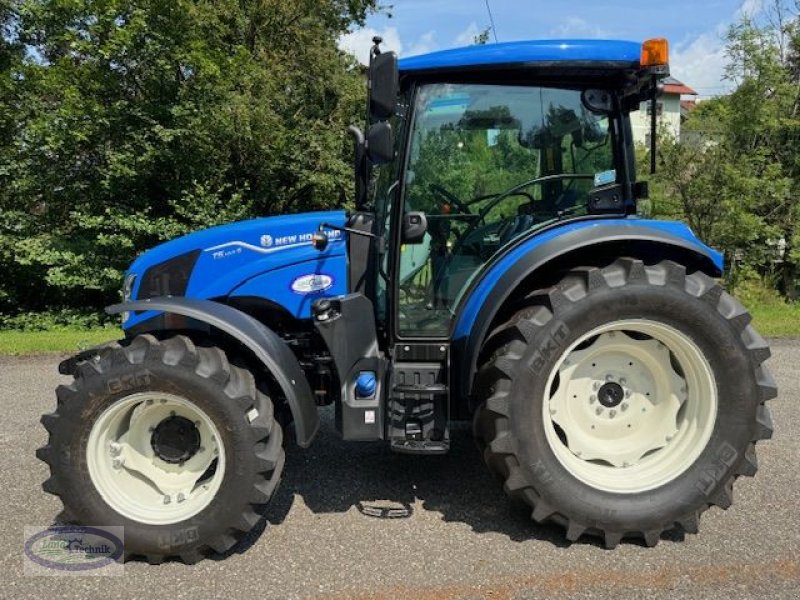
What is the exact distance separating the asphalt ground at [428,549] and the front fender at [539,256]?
685 millimetres

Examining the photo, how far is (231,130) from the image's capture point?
10.2 meters

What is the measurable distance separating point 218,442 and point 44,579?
88 centimetres

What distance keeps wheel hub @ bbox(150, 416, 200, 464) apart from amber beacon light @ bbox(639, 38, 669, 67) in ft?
8.54

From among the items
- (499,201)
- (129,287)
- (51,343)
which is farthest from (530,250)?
(51,343)

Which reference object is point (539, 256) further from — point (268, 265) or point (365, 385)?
point (268, 265)

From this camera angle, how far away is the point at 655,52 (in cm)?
276

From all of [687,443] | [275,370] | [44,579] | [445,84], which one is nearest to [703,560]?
[687,443]

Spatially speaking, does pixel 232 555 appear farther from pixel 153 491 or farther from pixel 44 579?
pixel 44 579

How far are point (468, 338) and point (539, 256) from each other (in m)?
0.49

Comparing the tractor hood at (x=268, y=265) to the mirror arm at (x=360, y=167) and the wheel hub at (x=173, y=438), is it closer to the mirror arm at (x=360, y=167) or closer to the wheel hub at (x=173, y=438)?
the mirror arm at (x=360, y=167)

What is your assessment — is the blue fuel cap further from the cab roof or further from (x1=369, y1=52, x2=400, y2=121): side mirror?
the cab roof

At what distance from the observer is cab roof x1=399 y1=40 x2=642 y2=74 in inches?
112

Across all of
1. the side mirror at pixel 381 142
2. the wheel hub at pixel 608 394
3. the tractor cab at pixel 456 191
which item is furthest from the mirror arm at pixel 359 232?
the wheel hub at pixel 608 394

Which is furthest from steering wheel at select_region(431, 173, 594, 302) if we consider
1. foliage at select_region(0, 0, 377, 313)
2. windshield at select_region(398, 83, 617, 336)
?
foliage at select_region(0, 0, 377, 313)
